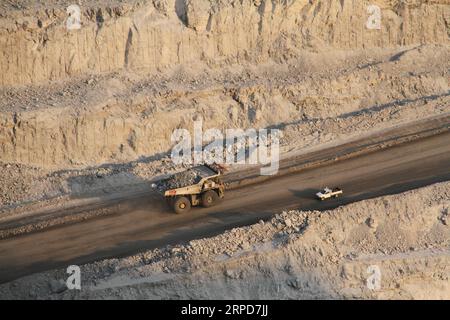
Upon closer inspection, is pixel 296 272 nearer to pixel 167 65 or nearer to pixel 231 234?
pixel 231 234

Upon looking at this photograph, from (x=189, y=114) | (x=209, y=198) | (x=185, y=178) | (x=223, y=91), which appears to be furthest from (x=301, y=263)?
(x=223, y=91)

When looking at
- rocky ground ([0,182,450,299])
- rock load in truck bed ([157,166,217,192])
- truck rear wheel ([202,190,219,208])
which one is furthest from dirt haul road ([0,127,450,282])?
rocky ground ([0,182,450,299])

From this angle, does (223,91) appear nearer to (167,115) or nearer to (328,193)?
(167,115)

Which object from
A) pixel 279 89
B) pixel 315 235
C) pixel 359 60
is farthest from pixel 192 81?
pixel 315 235

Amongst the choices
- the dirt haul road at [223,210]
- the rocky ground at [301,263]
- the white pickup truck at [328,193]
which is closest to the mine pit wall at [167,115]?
the dirt haul road at [223,210]

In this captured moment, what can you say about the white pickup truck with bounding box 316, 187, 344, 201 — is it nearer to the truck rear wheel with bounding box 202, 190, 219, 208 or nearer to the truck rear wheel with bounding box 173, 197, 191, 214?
the truck rear wheel with bounding box 202, 190, 219, 208

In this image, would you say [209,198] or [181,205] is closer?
[181,205]

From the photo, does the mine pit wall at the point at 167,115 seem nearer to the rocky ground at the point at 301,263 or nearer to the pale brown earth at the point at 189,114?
the pale brown earth at the point at 189,114
